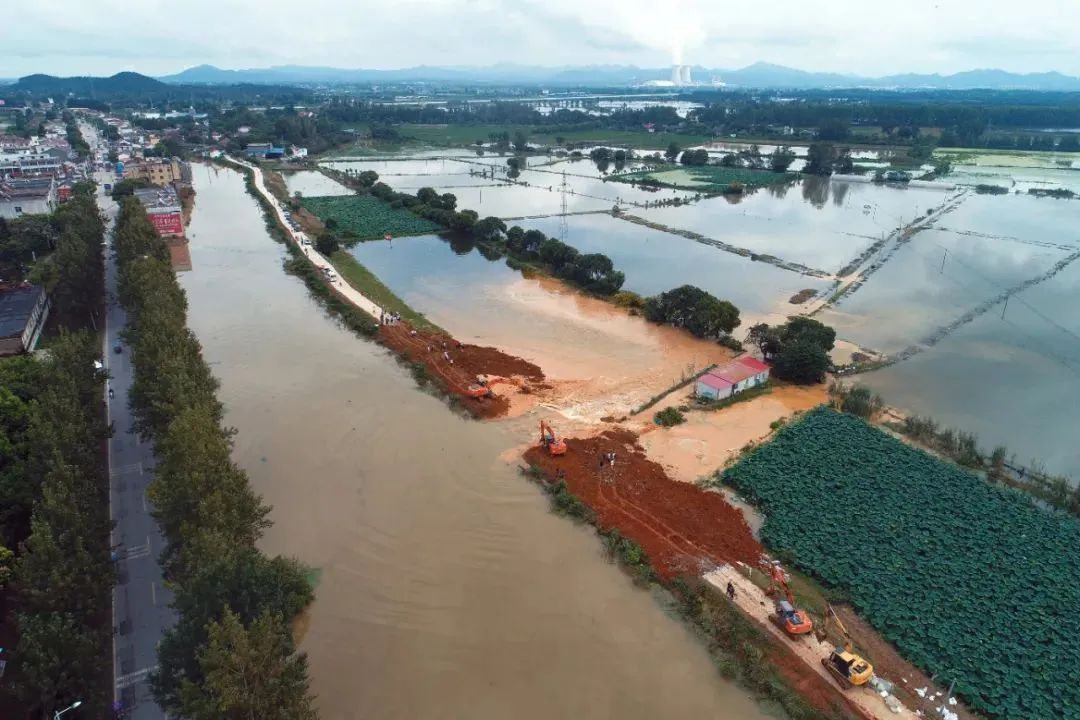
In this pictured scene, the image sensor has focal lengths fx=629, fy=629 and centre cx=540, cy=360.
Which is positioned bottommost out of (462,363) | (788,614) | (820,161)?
(788,614)

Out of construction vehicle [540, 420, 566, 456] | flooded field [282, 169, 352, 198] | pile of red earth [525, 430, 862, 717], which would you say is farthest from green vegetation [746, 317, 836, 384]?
flooded field [282, 169, 352, 198]

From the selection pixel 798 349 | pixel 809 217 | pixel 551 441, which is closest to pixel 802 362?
pixel 798 349

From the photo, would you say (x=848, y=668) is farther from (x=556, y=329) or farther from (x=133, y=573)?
(x=556, y=329)

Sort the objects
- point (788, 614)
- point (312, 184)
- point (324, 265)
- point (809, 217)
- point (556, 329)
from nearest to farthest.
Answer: point (788, 614), point (556, 329), point (324, 265), point (809, 217), point (312, 184)

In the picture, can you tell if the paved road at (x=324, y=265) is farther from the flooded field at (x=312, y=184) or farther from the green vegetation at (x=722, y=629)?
the green vegetation at (x=722, y=629)

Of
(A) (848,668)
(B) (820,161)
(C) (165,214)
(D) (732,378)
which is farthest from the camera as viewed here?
(B) (820,161)

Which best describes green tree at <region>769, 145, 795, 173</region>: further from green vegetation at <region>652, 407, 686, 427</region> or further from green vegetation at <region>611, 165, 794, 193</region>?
green vegetation at <region>652, 407, 686, 427</region>

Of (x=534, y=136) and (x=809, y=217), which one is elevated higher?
(x=534, y=136)
